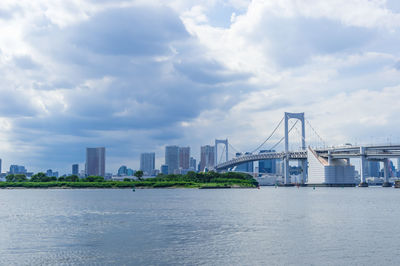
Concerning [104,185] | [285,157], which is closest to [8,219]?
[104,185]

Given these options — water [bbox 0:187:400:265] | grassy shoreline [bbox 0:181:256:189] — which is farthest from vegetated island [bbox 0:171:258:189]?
water [bbox 0:187:400:265]

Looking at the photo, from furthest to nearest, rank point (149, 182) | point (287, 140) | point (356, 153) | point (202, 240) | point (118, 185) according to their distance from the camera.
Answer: point (287, 140)
point (149, 182)
point (118, 185)
point (356, 153)
point (202, 240)

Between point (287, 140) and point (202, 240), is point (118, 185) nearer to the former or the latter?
point (287, 140)

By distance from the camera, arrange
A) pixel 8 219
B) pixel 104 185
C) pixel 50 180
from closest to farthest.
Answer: pixel 8 219
pixel 104 185
pixel 50 180

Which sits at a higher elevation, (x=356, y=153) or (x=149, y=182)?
(x=356, y=153)

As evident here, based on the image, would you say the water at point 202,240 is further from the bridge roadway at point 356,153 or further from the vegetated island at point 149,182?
the vegetated island at point 149,182

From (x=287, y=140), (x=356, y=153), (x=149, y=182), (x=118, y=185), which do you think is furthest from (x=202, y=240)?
(x=287, y=140)

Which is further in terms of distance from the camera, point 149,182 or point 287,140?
point 287,140

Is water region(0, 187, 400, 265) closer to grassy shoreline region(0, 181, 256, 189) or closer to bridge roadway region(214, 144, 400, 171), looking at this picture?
bridge roadway region(214, 144, 400, 171)

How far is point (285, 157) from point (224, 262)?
126 m

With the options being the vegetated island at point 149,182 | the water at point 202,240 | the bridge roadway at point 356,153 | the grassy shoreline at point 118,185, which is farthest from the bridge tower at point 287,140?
the water at point 202,240

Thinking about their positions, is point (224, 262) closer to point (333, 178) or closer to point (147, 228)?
point (147, 228)

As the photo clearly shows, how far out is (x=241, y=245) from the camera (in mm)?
21422

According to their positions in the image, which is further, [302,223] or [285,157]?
[285,157]
